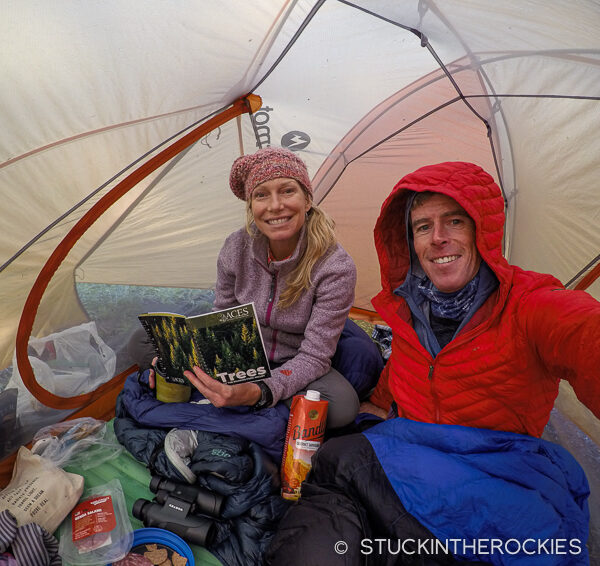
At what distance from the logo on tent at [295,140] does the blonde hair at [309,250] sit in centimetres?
72

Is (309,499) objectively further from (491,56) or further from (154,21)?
(491,56)

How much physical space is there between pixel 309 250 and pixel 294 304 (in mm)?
204

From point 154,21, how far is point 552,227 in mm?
1769

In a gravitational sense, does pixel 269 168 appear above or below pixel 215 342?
above

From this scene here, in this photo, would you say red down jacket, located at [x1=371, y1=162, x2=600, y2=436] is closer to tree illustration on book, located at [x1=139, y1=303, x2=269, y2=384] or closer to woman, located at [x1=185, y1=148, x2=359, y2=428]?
woman, located at [x1=185, y1=148, x2=359, y2=428]

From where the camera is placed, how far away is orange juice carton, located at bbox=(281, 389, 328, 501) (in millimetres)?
1199

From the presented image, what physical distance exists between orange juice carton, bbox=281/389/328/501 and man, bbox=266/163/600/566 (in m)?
0.08

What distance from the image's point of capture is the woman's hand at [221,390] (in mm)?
1247

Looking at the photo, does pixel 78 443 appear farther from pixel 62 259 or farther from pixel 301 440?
pixel 301 440

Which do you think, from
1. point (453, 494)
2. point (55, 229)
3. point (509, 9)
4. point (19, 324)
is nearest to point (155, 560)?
point (453, 494)

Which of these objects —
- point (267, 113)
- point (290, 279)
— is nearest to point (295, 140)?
point (267, 113)

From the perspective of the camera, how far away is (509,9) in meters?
1.17

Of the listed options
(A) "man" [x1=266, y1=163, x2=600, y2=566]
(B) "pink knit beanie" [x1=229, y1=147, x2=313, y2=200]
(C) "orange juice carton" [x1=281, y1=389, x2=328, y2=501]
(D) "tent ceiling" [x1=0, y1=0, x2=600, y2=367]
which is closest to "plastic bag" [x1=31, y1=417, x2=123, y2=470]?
(D) "tent ceiling" [x1=0, y1=0, x2=600, y2=367]

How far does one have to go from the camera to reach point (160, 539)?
1.12 meters
